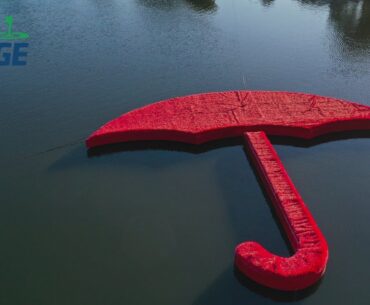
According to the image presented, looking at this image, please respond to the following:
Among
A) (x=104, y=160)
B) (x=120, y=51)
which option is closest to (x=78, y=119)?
(x=104, y=160)

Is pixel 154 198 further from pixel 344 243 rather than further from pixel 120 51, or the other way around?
pixel 120 51

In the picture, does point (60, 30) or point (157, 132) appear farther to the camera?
point (60, 30)

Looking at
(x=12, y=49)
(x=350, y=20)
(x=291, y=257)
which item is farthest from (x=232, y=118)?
(x=350, y=20)

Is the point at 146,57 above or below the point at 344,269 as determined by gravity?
above

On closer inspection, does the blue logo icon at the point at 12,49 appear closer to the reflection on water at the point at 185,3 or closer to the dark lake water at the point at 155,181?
the dark lake water at the point at 155,181

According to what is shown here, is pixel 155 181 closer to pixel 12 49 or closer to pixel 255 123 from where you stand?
pixel 255 123

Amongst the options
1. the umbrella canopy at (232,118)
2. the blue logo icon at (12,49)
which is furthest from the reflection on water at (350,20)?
the blue logo icon at (12,49)

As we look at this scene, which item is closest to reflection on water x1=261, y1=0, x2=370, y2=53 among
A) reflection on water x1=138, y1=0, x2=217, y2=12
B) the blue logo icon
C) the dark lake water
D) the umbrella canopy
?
the dark lake water
